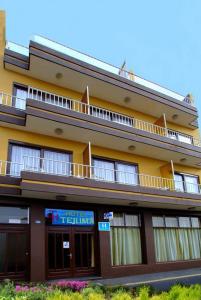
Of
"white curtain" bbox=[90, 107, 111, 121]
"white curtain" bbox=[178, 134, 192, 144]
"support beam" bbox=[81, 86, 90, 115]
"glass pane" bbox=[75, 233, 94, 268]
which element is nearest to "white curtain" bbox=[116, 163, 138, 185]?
"white curtain" bbox=[90, 107, 111, 121]

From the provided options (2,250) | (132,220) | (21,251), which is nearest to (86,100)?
(132,220)

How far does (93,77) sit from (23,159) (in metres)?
6.21

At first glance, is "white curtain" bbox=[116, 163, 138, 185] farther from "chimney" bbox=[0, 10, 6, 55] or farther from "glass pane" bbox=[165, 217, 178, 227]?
"chimney" bbox=[0, 10, 6, 55]

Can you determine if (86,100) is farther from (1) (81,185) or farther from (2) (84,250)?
(2) (84,250)

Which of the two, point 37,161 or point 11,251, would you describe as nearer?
point 11,251

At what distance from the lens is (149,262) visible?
1636 cm

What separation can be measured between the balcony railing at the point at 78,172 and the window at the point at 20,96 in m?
2.72

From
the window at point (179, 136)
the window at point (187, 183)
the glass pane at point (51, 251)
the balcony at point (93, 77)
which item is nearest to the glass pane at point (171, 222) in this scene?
the window at point (187, 183)

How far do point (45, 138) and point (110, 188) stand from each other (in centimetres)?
403

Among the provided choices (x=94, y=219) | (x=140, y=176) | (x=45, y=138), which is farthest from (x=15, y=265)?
(x=140, y=176)

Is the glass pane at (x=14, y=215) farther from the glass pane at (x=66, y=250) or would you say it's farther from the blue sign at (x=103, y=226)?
the blue sign at (x=103, y=226)

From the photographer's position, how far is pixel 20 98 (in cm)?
1470

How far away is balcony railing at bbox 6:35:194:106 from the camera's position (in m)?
15.9

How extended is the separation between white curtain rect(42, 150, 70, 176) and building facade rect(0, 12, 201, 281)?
5 centimetres
